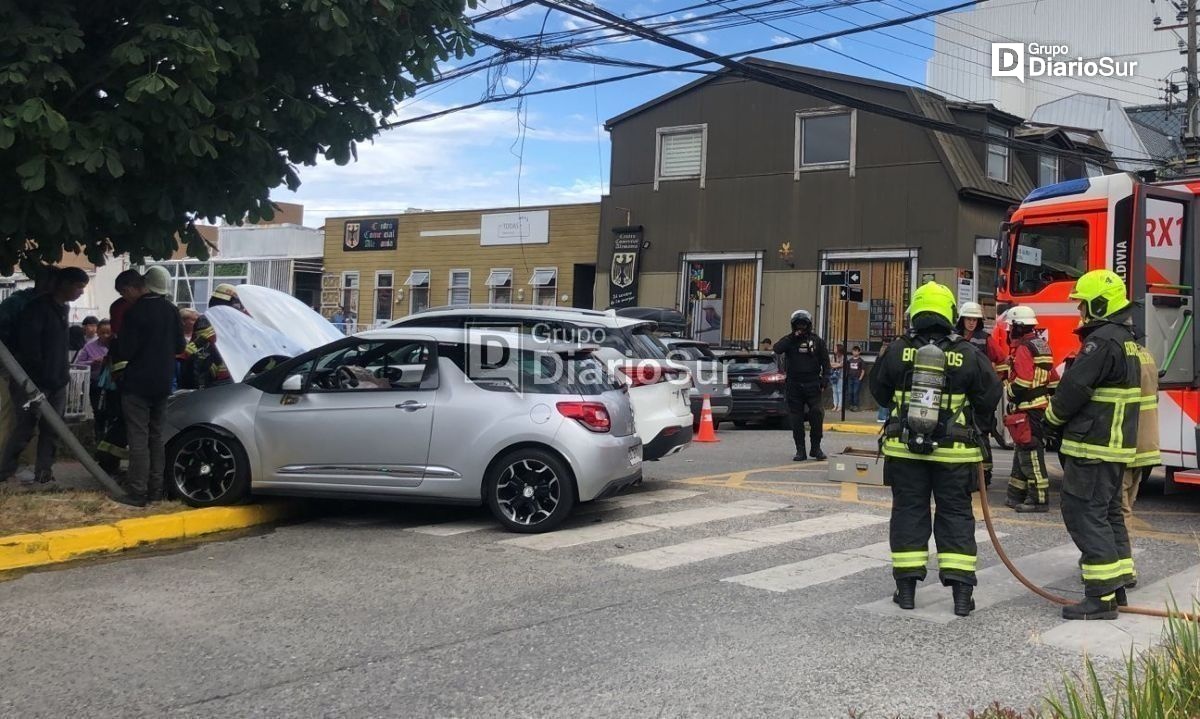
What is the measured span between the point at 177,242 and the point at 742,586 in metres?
5.78

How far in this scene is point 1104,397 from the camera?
5570 mm

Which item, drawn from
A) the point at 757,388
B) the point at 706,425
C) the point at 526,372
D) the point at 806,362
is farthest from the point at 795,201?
the point at 526,372

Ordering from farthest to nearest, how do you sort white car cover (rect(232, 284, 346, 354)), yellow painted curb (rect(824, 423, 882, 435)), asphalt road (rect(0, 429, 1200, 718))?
yellow painted curb (rect(824, 423, 882, 435)), white car cover (rect(232, 284, 346, 354)), asphalt road (rect(0, 429, 1200, 718))

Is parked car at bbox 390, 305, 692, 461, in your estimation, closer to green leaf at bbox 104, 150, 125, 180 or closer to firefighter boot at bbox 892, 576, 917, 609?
green leaf at bbox 104, 150, 125, 180

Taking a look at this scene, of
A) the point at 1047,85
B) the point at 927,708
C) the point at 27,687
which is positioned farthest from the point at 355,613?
the point at 1047,85

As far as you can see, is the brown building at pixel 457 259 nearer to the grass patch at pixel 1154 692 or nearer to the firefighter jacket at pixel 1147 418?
the firefighter jacket at pixel 1147 418

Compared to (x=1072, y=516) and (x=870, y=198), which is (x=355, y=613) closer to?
(x=1072, y=516)

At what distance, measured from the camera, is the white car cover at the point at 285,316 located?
1125 centimetres

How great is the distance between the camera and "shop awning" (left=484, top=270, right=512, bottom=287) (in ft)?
99.6

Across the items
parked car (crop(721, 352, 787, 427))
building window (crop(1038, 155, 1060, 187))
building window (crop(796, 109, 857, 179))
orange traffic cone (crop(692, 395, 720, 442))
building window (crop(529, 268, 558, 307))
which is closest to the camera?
orange traffic cone (crop(692, 395, 720, 442))

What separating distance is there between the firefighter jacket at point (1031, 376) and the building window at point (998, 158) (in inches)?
645

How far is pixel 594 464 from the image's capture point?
305 inches

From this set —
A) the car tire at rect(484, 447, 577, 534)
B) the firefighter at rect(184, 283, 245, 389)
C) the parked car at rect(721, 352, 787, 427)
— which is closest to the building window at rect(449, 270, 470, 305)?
the parked car at rect(721, 352, 787, 427)

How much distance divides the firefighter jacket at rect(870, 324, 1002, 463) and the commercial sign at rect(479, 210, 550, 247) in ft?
Answer: 81.3
